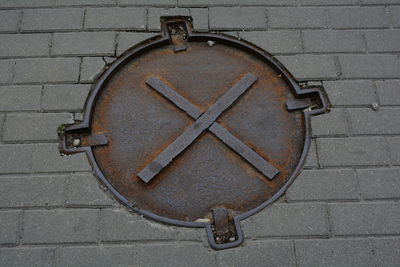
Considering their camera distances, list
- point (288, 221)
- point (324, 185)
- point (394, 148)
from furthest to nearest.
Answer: point (394, 148) → point (324, 185) → point (288, 221)

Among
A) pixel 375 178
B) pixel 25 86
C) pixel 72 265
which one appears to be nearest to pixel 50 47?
pixel 25 86

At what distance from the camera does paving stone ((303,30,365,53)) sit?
2.74 metres

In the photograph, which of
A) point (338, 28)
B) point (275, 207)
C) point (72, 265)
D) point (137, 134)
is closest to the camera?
point (72, 265)

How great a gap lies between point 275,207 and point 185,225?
52cm

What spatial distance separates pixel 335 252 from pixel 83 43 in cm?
205

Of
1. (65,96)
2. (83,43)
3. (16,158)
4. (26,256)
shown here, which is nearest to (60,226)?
(26,256)

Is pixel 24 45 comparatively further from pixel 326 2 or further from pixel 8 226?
pixel 326 2

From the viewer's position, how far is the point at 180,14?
9.27 feet

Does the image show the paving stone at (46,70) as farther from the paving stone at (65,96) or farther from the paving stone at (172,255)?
the paving stone at (172,255)

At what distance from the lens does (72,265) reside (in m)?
2.10

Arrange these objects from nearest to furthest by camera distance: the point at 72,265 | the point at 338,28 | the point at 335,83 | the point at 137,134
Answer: the point at 72,265
the point at 137,134
the point at 335,83
the point at 338,28

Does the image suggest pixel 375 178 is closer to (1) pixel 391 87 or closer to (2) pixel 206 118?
(1) pixel 391 87

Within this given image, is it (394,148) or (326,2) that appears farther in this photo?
(326,2)

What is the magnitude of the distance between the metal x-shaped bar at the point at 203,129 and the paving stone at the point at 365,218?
16.6 inches
